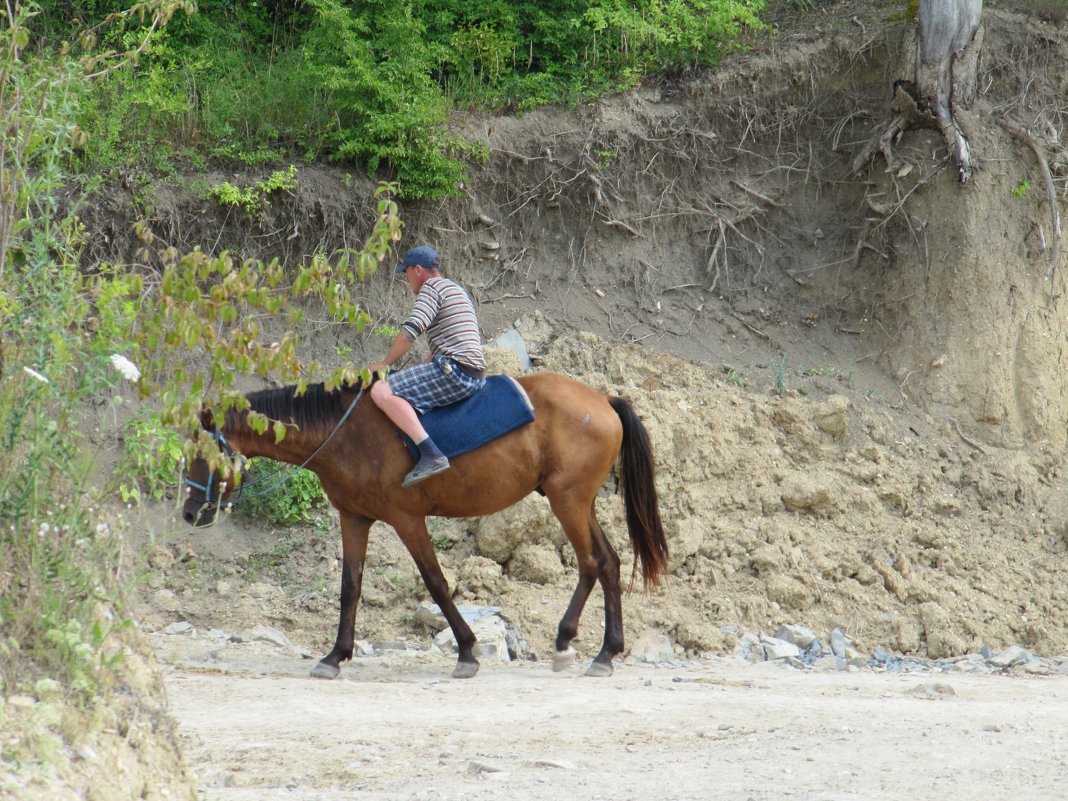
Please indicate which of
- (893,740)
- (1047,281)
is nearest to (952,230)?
(1047,281)

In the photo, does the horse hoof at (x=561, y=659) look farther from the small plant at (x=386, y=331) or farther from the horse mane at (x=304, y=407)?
the small plant at (x=386, y=331)

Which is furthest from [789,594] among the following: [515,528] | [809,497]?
[515,528]

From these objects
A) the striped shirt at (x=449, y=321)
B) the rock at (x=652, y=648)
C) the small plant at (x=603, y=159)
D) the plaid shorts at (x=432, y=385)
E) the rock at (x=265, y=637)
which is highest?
the small plant at (x=603, y=159)

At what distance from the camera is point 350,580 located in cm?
800

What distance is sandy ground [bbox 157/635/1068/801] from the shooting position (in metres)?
4.71

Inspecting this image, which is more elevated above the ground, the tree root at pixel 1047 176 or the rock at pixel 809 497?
the tree root at pixel 1047 176

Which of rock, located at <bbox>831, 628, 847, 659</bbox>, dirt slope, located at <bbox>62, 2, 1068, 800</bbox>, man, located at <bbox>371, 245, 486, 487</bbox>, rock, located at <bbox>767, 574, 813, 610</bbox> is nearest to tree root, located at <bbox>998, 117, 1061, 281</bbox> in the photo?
dirt slope, located at <bbox>62, 2, 1068, 800</bbox>

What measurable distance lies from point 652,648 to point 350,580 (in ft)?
8.07

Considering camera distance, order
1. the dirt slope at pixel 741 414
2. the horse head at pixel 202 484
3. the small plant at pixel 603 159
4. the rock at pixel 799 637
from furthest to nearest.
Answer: the small plant at pixel 603 159
the rock at pixel 799 637
the horse head at pixel 202 484
the dirt slope at pixel 741 414

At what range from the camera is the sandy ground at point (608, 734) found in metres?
4.71

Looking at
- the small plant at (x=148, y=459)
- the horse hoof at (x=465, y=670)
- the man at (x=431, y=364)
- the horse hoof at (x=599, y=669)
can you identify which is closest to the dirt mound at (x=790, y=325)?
the small plant at (x=148, y=459)

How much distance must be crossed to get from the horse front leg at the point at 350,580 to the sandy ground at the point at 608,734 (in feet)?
0.64

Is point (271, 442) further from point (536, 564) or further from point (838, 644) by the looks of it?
point (838, 644)

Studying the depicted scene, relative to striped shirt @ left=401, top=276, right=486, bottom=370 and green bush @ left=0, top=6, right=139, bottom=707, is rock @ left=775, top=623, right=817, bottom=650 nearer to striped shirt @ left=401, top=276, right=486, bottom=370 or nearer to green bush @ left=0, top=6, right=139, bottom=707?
striped shirt @ left=401, top=276, right=486, bottom=370
